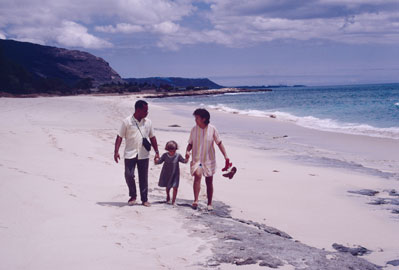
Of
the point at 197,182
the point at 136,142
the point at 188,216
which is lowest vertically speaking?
the point at 188,216

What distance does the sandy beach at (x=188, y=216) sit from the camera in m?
3.89

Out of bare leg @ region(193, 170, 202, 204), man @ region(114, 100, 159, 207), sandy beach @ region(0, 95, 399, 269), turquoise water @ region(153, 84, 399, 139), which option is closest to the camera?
sandy beach @ region(0, 95, 399, 269)

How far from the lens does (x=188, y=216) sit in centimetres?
545

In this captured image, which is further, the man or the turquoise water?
the turquoise water

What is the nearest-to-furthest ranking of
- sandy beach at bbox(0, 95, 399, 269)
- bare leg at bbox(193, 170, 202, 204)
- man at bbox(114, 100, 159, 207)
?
sandy beach at bbox(0, 95, 399, 269) < man at bbox(114, 100, 159, 207) < bare leg at bbox(193, 170, 202, 204)

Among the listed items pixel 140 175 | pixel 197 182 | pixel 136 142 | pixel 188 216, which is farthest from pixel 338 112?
pixel 188 216

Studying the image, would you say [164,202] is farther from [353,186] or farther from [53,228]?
[353,186]

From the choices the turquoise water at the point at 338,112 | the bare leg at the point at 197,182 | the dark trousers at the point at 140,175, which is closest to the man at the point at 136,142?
the dark trousers at the point at 140,175

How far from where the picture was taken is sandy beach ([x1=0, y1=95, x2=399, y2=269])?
3889mm

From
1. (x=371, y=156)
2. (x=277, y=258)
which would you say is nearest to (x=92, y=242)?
(x=277, y=258)

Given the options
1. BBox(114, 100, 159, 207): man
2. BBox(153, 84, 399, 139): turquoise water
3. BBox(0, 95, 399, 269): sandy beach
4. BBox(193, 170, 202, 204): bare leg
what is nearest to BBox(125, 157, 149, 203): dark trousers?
BBox(114, 100, 159, 207): man

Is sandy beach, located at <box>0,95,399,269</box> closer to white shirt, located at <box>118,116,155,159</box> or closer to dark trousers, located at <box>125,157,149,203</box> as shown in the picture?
dark trousers, located at <box>125,157,149,203</box>

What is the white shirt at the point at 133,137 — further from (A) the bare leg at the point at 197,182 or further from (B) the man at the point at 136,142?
(A) the bare leg at the point at 197,182

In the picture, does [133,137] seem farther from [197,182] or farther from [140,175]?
[197,182]
